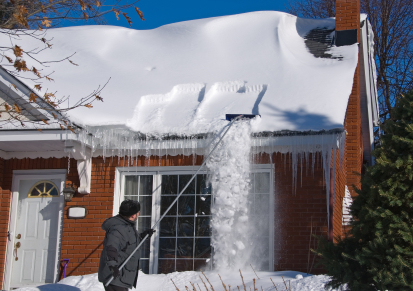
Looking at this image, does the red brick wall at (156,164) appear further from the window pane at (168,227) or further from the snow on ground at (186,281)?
the window pane at (168,227)

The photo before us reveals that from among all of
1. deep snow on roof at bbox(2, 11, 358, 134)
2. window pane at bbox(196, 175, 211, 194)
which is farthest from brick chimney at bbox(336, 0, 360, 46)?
window pane at bbox(196, 175, 211, 194)

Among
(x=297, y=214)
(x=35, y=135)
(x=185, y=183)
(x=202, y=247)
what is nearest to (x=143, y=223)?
(x=185, y=183)

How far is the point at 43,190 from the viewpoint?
8.13 metres

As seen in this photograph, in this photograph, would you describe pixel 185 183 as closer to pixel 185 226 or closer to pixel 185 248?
pixel 185 226

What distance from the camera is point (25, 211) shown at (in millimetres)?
8078

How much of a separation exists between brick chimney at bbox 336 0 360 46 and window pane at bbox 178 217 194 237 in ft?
14.7

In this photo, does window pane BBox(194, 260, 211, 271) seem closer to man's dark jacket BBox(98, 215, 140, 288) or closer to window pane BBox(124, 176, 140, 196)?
window pane BBox(124, 176, 140, 196)

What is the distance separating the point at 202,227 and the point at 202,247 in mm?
312

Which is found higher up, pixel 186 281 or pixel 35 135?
pixel 35 135

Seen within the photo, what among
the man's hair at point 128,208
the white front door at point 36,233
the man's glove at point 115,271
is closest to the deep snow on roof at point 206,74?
the white front door at point 36,233

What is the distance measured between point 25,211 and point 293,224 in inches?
182

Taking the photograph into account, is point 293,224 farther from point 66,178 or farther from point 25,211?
point 25,211

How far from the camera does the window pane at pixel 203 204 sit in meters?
7.39

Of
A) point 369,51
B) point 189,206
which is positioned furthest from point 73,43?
point 369,51
